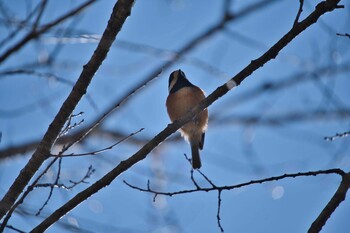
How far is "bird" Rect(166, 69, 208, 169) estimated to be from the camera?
4.39 meters

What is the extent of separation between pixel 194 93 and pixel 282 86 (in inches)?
66.6

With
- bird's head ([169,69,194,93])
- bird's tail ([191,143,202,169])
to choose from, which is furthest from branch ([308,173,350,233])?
bird's head ([169,69,194,93])

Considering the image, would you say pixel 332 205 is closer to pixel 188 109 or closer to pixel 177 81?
pixel 188 109

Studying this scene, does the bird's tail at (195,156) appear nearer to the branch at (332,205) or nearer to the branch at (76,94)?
the branch at (76,94)

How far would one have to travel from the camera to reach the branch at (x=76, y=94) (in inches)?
90.4

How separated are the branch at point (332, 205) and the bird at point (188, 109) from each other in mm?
2292

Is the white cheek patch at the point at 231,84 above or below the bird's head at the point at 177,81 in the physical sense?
below

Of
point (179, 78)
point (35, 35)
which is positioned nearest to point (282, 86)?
point (179, 78)

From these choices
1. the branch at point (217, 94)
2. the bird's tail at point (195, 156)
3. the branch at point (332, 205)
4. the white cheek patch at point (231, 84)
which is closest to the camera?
the branch at point (332, 205)

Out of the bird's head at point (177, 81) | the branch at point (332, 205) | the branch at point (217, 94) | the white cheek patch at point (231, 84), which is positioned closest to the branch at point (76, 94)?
the branch at point (217, 94)

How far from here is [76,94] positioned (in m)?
2.34

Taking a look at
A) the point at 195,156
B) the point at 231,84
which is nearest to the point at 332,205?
the point at 231,84

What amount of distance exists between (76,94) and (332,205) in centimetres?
120

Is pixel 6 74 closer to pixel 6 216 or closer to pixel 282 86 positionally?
pixel 6 216
